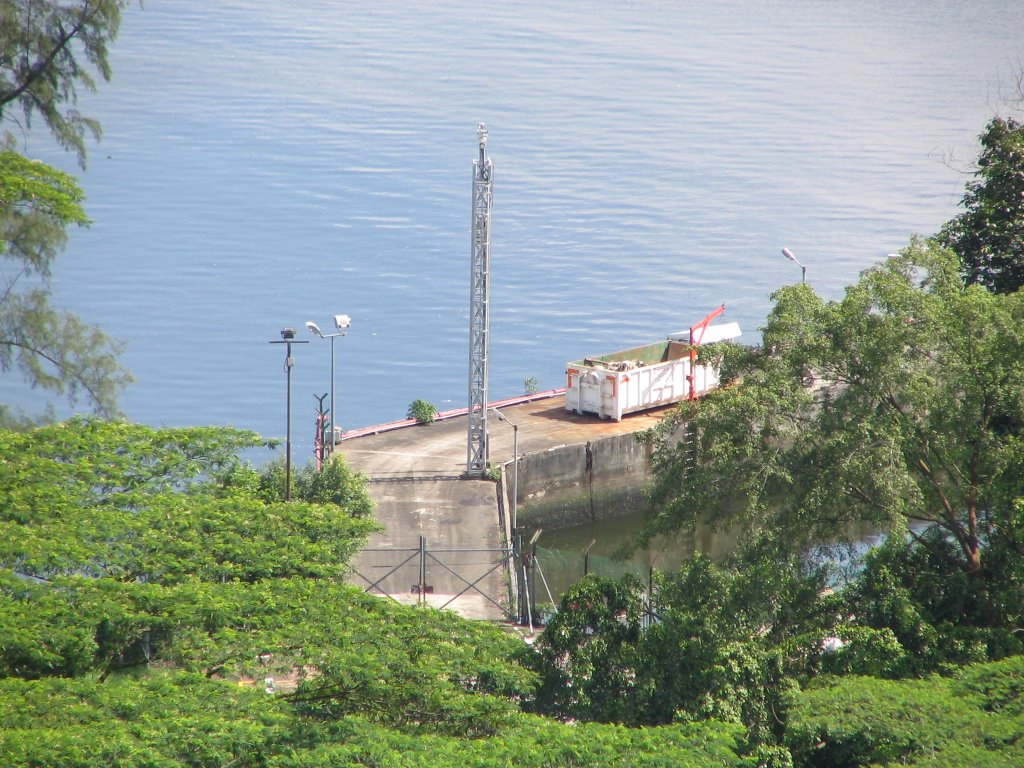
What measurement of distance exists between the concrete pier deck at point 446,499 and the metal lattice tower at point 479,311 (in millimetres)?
1113

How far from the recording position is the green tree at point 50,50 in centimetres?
3650


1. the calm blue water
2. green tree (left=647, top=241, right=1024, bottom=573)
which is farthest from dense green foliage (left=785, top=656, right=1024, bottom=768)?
the calm blue water

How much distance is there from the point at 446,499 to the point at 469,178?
54.6m

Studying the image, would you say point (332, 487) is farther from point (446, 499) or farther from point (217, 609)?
point (217, 609)

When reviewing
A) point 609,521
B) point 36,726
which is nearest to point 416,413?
point 609,521

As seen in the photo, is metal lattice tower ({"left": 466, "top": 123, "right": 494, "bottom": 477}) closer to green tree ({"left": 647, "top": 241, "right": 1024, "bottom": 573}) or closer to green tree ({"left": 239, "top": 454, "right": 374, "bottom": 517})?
green tree ({"left": 239, "top": 454, "right": 374, "bottom": 517})

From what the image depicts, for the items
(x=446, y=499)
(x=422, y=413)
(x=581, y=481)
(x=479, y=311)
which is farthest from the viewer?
(x=422, y=413)

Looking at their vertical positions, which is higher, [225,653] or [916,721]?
[225,653]

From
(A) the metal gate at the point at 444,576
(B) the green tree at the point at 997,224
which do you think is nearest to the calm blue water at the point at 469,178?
(A) the metal gate at the point at 444,576

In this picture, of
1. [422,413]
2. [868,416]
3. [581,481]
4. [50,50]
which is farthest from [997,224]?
[50,50]

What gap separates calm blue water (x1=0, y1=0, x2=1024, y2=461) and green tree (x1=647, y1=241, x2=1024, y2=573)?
3576 centimetres

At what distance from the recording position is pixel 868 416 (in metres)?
21.2

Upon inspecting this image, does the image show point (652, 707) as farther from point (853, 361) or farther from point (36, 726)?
point (36, 726)

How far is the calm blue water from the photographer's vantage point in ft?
213
